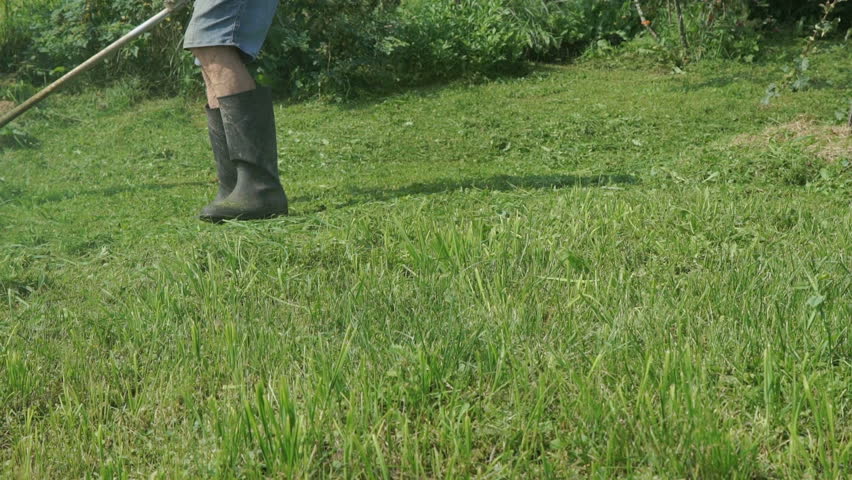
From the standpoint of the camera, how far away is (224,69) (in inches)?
174

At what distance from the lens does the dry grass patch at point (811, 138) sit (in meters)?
5.39

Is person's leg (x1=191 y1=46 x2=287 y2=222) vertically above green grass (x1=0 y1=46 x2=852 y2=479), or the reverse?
person's leg (x1=191 y1=46 x2=287 y2=222)

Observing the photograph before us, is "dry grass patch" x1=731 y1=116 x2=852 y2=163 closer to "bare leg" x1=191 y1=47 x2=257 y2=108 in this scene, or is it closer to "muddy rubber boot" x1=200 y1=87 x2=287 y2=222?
"muddy rubber boot" x1=200 y1=87 x2=287 y2=222

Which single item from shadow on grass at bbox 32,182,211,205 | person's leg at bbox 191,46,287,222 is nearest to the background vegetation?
shadow on grass at bbox 32,182,211,205

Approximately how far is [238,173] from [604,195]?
175cm

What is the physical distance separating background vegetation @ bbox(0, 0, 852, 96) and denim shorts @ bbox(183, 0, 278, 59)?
400cm

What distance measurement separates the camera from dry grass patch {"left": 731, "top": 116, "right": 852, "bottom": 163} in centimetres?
539

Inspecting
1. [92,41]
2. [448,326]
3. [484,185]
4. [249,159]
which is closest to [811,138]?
[484,185]

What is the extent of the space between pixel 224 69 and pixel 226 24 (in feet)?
0.76

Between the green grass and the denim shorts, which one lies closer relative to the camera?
the green grass

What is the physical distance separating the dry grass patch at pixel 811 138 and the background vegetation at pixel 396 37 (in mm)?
3249

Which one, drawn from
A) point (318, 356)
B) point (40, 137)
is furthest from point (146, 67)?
point (318, 356)

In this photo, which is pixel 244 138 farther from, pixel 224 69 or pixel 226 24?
pixel 226 24

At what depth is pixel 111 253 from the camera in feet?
13.2
